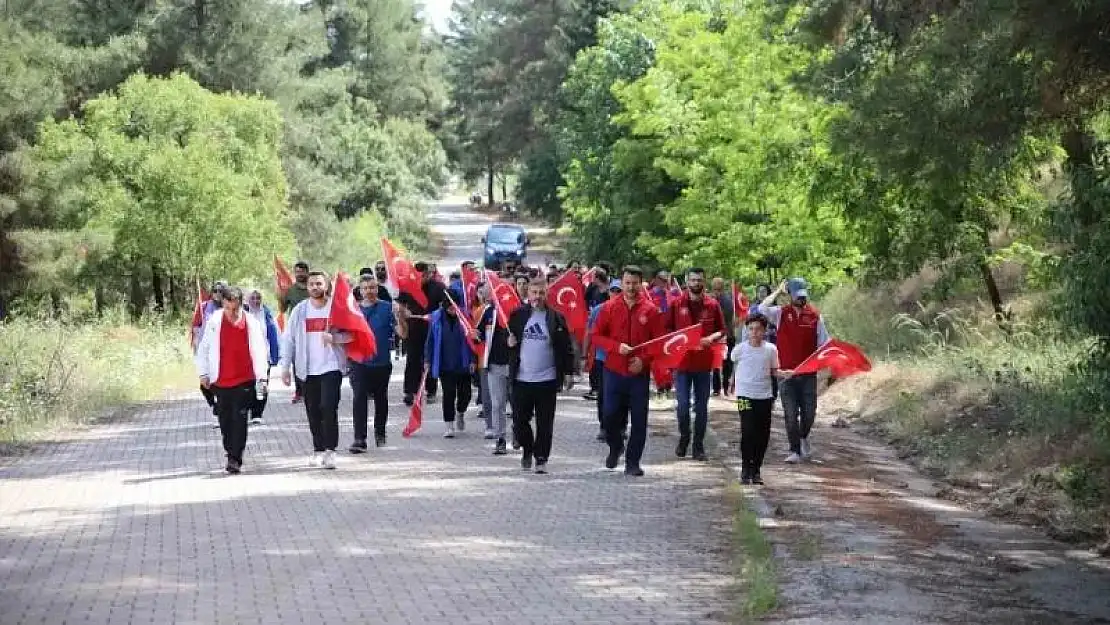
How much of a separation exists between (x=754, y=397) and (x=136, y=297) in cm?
3735

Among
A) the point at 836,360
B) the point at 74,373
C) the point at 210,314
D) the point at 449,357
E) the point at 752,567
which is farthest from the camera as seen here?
the point at 74,373

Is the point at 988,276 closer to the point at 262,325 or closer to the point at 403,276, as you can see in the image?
the point at 403,276

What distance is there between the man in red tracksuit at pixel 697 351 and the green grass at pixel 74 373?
773 cm

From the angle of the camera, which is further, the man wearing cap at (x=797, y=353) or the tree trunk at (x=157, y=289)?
the tree trunk at (x=157, y=289)

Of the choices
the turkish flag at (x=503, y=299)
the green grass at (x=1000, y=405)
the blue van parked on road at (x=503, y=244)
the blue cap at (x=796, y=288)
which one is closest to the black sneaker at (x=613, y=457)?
the turkish flag at (x=503, y=299)

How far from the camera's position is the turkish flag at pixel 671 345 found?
51.2 feet

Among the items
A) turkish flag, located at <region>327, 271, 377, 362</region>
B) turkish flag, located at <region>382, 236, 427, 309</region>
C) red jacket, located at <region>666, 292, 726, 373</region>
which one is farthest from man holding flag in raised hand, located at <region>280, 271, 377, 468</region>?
turkish flag, located at <region>382, 236, 427, 309</region>

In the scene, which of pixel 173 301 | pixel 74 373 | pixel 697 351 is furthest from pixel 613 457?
pixel 173 301

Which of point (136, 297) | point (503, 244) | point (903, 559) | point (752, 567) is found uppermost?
point (503, 244)

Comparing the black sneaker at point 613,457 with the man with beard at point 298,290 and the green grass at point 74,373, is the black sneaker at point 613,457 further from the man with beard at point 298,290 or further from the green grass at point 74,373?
the green grass at point 74,373

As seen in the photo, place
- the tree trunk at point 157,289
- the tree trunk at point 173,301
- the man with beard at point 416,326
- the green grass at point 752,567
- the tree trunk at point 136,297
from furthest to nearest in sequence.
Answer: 1. the tree trunk at point 136,297
2. the tree trunk at point 173,301
3. the tree trunk at point 157,289
4. the man with beard at point 416,326
5. the green grass at point 752,567

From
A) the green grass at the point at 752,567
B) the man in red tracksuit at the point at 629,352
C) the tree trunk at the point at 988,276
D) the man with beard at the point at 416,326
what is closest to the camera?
the green grass at the point at 752,567

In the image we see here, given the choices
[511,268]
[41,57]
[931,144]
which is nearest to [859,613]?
[931,144]

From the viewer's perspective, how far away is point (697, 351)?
55.9ft
